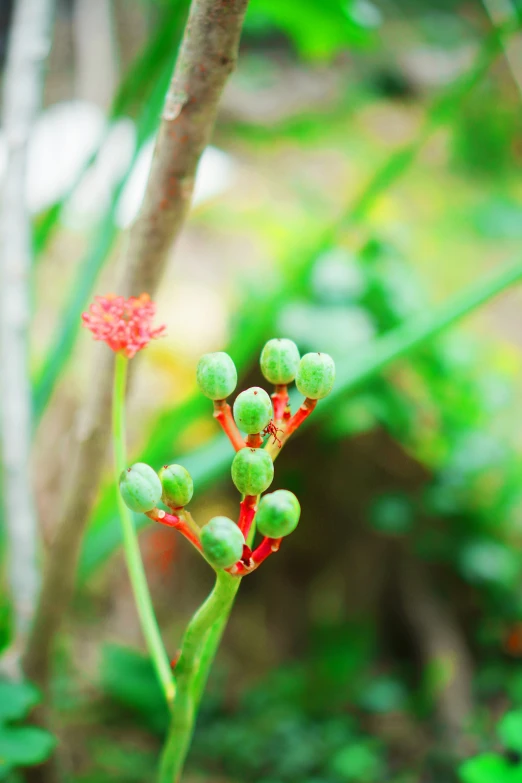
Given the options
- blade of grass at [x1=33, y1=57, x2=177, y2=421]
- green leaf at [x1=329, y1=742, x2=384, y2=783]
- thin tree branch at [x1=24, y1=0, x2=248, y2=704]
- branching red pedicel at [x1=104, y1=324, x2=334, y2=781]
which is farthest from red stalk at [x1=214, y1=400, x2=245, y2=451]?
green leaf at [x1=329, y1=742, x2=384, y2=783]

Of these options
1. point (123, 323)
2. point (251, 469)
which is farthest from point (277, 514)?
point (123, 323)

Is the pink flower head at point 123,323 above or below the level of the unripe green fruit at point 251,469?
above

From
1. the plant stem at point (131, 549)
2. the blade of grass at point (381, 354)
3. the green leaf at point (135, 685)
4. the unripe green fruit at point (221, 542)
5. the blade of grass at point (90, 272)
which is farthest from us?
the green leaf at point (135, 685)

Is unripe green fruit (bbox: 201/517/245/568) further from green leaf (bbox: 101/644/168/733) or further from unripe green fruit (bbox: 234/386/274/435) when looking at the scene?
green leaf (bbox: 101/644/168/733)

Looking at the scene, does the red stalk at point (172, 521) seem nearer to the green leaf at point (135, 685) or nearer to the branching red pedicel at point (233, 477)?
the branching red pedicel at point (233, 477)

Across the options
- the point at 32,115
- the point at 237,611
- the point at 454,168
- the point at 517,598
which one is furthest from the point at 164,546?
the point at 454,168

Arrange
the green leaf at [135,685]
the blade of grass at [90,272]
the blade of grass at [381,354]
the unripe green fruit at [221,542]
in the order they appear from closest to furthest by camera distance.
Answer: the unripe green fruit at [221,542] < the blade of grass at [381,354] < the blade of grass at [90,272] < the green leaf at [135,685]

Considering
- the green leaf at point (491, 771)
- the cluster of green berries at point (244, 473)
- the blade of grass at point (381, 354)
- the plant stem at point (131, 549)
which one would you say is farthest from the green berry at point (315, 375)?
the green leaf at point (491, 771)
